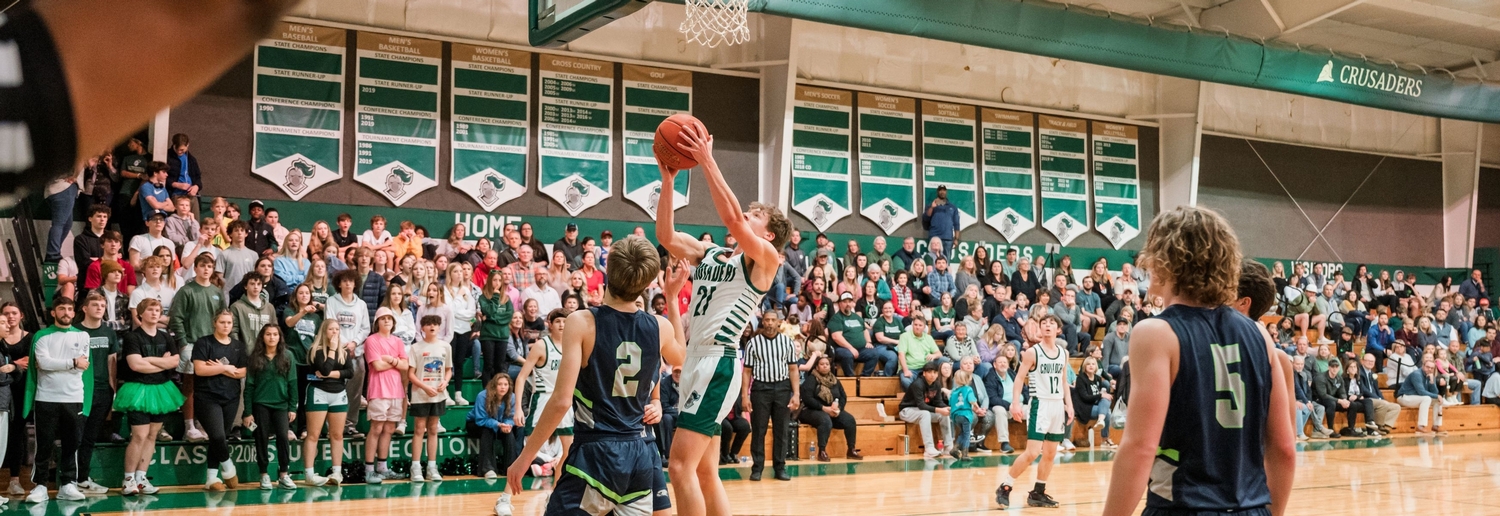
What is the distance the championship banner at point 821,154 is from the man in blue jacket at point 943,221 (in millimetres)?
1531

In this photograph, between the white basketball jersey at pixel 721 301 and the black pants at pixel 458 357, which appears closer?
the white basketball jersey at pixel 721 301

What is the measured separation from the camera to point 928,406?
14.5 meters

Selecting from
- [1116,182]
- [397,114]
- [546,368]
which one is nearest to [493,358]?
[546,368]

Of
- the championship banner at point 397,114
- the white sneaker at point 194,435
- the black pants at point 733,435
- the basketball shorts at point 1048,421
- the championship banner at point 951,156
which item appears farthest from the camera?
the championship banner at point 951,156

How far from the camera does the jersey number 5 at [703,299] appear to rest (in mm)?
5910

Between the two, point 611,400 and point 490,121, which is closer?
point 611,400

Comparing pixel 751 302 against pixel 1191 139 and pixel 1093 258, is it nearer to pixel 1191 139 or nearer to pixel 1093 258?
pixel 1093 258

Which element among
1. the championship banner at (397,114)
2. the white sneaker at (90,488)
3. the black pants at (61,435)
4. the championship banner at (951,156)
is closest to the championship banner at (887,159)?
the championship banner at (951,156)

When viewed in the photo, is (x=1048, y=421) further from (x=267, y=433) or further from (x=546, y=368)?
(x=267, y=433)

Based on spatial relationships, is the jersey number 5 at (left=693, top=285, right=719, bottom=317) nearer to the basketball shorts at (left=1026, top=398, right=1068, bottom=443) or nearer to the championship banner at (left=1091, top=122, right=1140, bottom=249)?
the basketball shorts at (left=1026, top=398, right=1068, bottom=443)

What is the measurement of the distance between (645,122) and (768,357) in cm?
798

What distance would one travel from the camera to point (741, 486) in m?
10.9

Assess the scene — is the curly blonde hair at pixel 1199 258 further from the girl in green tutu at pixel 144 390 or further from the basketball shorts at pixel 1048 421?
the girl in green tutu at pixel 144 390

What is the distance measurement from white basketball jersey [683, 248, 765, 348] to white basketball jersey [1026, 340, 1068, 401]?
4.77 meters
